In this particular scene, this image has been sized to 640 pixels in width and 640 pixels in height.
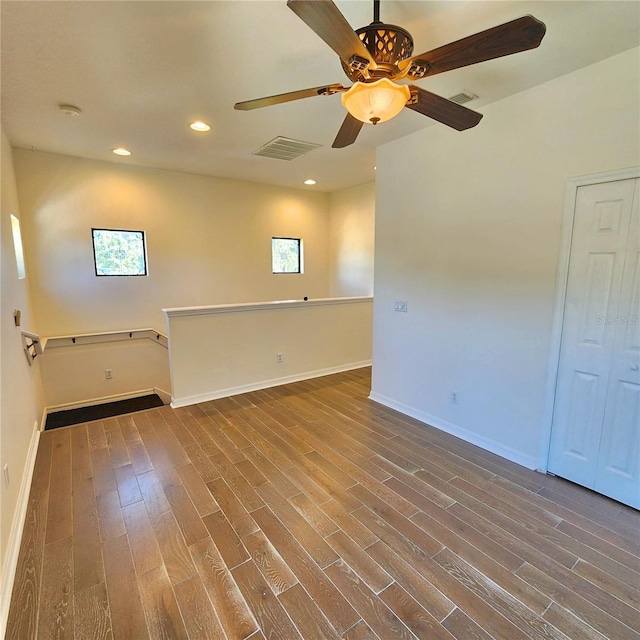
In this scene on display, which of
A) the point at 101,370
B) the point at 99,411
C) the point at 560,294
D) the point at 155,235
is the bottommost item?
the point at 99,411

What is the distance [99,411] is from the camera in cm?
455

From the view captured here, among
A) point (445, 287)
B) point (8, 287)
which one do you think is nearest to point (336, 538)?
point (445, 287)

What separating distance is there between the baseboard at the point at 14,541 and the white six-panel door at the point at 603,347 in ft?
10.9

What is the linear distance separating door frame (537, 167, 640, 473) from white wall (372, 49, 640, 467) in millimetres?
40

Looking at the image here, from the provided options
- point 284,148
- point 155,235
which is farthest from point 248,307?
point 155,235

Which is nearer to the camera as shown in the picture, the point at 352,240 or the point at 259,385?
the point at 259,385

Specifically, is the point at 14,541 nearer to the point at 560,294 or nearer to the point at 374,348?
the point at 374,348

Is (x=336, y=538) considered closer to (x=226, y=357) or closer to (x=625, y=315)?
(x=625, y=315)

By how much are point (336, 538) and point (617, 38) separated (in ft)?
10.5

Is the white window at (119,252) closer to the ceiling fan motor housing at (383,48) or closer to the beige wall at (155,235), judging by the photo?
the beige wall at (155,235)

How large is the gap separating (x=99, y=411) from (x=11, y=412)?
2.64 meters

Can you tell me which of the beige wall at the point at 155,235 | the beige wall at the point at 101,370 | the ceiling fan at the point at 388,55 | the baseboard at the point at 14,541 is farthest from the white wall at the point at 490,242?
the beige wall at the point at 101,370

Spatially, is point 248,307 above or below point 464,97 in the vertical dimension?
below

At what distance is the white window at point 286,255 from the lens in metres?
5.96
